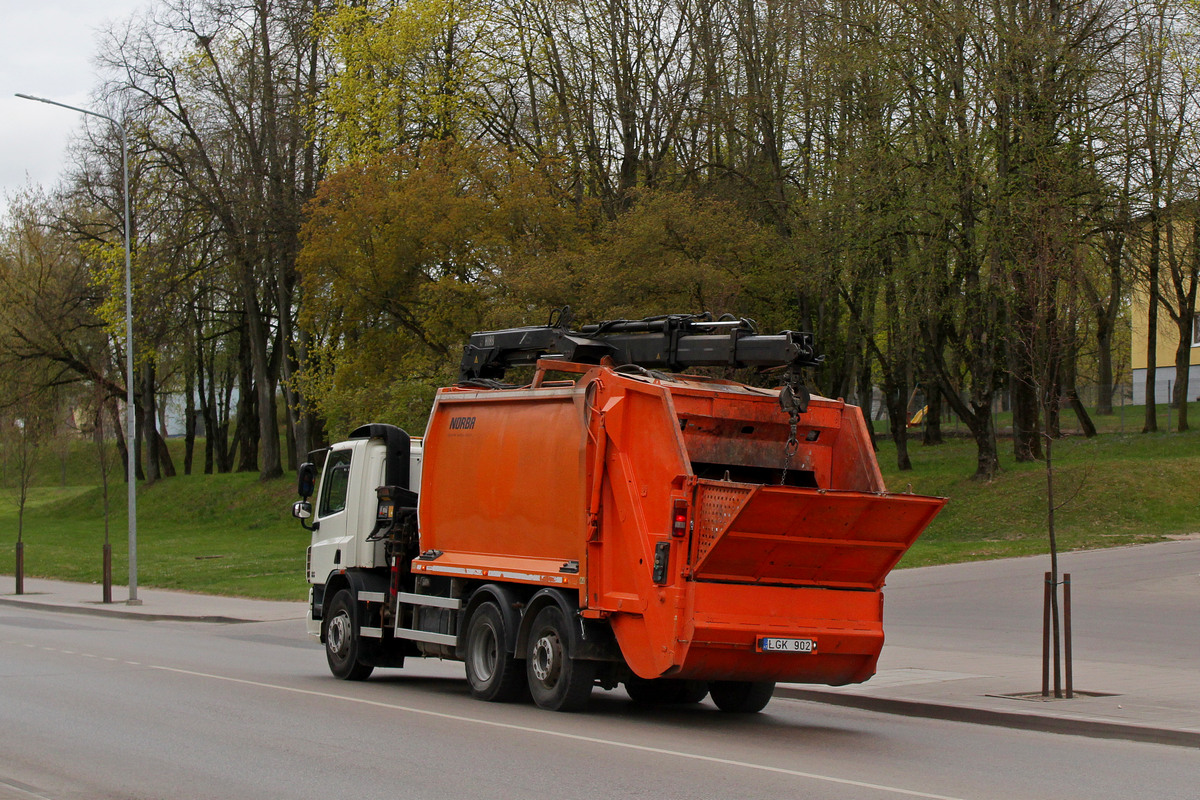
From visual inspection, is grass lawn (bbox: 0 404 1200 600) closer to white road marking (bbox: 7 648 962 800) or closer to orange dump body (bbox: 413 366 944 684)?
orange dump body (bbox: 413 366 944 684)

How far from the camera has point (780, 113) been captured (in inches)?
1528

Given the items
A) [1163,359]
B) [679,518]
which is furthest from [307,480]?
[1163,359]

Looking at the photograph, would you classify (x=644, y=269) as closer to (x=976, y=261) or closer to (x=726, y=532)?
(x=976, y=261)

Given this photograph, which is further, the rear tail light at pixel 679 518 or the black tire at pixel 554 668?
the black tire at pixel 554 668

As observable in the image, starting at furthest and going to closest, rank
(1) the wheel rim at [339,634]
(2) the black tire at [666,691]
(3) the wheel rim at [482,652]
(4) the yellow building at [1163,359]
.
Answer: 1. (4) the yellow building at [1163,359]
2. (1) the wheel rim at [339,634]
3. (2) the black tire at [666,691]
4. (3) the wheel rim at [482,652]

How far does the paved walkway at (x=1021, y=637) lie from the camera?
11531 millimetres

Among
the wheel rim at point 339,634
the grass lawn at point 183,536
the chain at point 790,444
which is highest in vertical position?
the chain at point 790,444

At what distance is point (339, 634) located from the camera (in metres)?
14.6

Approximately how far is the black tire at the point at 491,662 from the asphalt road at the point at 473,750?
0.64ft

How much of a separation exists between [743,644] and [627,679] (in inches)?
66.0

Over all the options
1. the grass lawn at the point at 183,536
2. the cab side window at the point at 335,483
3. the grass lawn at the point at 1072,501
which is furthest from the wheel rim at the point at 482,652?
the grass lawn at the point at 1072,501

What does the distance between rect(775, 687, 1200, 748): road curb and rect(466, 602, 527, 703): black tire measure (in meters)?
3.39

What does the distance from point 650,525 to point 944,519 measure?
24.5 metres

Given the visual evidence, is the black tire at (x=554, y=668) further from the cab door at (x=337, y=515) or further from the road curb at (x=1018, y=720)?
the cab door at (x=337, y=515)
